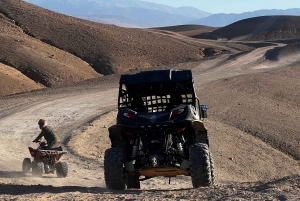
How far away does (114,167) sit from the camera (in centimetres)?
917

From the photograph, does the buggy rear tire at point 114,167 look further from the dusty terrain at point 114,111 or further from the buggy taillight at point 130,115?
the buggy taillight at point 130,115

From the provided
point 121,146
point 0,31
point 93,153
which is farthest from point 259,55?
point 121,146

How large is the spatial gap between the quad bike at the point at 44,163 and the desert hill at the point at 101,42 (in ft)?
109

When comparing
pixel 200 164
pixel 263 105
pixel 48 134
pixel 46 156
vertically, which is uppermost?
pixel 263 105

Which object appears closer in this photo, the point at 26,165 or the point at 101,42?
the point at 26,165

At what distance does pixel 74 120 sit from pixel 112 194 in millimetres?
13550

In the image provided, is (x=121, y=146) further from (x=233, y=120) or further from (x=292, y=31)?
(x=292, y=31)

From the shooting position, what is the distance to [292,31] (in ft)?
293

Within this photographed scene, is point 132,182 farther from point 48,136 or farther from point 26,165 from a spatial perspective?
point 26,165

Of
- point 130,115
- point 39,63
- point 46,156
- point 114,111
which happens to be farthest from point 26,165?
point 39,63

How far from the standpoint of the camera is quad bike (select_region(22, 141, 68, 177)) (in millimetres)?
12133

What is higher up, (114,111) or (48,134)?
(114,111)

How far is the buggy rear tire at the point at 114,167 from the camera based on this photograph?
361 inches

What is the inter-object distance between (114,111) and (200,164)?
1466 cm
